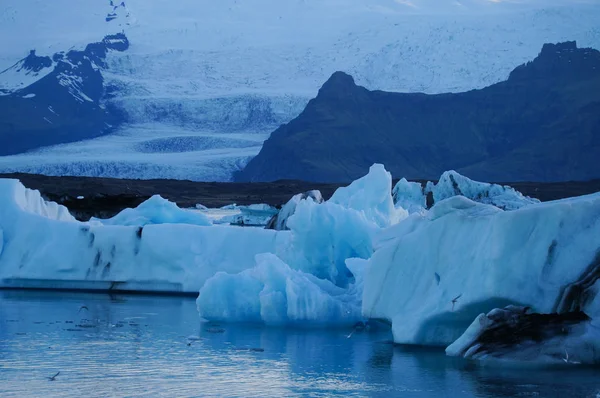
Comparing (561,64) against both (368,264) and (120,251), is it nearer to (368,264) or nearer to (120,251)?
(120,251)

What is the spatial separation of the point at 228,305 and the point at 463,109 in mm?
53653

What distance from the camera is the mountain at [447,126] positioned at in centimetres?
5800

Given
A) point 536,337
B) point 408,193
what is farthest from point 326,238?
point 408,193

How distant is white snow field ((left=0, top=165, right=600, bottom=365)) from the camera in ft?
23.2

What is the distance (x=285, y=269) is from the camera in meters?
9.49

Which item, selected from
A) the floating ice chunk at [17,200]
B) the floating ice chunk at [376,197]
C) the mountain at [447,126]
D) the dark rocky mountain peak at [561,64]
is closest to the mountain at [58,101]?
the mountain at [447,126]

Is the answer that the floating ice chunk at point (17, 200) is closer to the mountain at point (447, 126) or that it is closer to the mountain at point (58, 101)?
the mountain at point (447, 126)

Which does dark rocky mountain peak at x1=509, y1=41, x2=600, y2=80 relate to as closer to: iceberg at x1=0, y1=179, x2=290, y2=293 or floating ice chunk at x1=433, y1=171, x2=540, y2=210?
floating ice chunk at x1=433, y1=171, x2=540, y2=210

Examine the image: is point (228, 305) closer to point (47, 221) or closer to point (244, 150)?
point (47, 221)

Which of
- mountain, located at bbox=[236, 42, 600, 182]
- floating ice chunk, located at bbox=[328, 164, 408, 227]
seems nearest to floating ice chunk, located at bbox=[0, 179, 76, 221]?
floating ice chunk, located at bbox=[328, 164, 408, 227]

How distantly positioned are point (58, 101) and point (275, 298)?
200ft

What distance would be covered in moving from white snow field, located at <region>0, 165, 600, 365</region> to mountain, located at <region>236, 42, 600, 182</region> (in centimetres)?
4223

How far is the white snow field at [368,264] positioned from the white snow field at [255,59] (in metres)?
35.5

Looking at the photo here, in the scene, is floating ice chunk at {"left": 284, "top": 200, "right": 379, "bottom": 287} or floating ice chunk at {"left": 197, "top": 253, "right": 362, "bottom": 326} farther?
floating ice chunk at {"left": 284, "top": 200, "right": 379, "bottom": 287}
